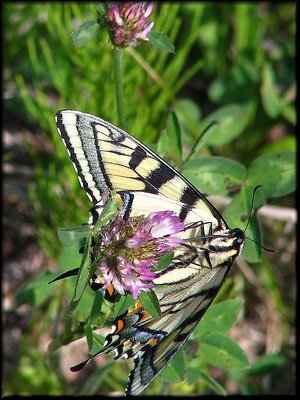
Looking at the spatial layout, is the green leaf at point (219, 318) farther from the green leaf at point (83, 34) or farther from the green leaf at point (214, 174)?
the green leaf at point (83, 34)

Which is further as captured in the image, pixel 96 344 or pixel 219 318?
pixel 219 318

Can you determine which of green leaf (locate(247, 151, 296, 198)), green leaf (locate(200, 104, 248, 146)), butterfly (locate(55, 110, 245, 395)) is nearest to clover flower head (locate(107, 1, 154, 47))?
butterfly (locate(55, 110, 245, 395))

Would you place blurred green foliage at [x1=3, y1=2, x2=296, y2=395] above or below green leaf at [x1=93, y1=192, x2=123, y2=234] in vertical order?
above

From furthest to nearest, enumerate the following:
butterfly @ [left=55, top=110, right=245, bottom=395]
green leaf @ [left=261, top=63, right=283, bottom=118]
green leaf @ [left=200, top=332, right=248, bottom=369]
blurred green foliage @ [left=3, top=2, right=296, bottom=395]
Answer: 1. green leaf @ [left=261, top=63, right=283, bottom=118]
2. blurred green foliage @ [left=3, top=2, right=296, bottom=395]
3. green leaf @ [left=200, top=332, right=248, bottom=369]
4. butterfly @ [left=55, top=110, right=245, bottom=395]

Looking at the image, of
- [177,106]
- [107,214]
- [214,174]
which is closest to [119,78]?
[214,174]

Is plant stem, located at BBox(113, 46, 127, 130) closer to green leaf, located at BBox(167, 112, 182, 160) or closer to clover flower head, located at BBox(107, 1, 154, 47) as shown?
clover flower head, located at BBox(107, 1, 154, 47)

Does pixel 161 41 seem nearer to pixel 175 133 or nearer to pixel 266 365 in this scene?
pixel 175 133

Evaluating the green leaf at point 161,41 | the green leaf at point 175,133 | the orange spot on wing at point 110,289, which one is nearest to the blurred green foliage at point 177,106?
the green leaf at point 175,133
